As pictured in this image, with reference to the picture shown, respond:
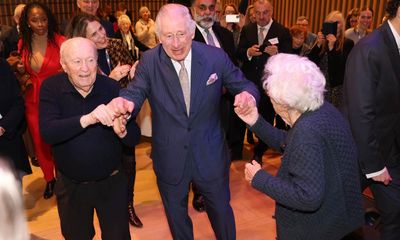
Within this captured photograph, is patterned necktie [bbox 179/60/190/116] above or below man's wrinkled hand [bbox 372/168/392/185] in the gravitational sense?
above

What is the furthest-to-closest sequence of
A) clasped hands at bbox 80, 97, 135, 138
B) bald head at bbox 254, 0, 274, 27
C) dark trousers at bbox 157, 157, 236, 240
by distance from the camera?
bald head at bbox 254, 0, 274, 27 < dark trousers at bbox 157, 157, 236, 240 < clasped hands at bbox 80, 97, 135, 138

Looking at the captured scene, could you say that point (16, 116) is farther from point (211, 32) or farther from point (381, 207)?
point (381, 207)

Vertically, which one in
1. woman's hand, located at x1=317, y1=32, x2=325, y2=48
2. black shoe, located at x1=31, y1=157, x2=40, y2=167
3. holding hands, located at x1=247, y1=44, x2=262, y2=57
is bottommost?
black shoe, located at x1=31, y1=157, x2=40, y2=167

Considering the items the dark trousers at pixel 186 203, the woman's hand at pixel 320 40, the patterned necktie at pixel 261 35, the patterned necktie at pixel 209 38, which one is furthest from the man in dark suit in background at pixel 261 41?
the dark trousers at pixel 186 203

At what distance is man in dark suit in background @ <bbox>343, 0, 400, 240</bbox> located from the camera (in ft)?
7.64

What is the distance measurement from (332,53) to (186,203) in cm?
285

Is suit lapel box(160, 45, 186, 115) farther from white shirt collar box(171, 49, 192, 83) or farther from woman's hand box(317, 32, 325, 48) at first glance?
woman's hand box(317, 32, 325, 48)

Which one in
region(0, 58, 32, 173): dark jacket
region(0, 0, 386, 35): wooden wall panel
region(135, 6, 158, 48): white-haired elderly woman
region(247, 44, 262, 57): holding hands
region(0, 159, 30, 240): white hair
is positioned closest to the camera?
region(0, 159, 30, 240): white hair

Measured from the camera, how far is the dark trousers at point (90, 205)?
235cm

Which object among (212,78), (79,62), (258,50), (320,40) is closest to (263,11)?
(258,50)

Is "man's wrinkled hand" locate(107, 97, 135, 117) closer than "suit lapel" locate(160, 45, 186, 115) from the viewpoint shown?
Yes

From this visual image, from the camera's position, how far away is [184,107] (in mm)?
2436

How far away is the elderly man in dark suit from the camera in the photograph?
2.37 m

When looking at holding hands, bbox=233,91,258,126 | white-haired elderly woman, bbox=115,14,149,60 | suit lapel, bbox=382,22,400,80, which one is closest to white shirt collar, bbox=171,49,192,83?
holding hands, bbox=233,91,258,126
